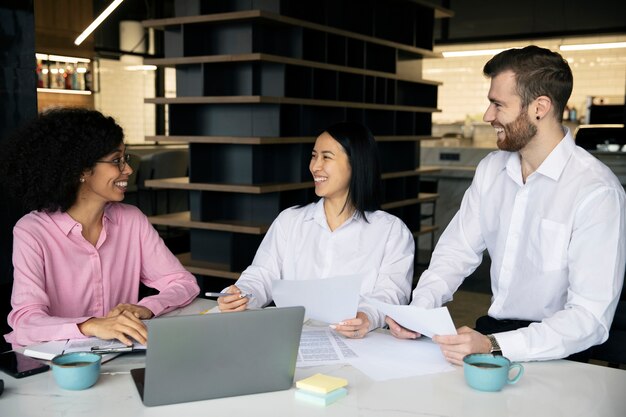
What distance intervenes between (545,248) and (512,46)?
7.88m

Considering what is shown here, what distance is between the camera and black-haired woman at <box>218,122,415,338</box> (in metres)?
2.31

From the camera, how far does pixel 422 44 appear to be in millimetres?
5930

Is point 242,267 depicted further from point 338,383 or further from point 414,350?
point 338,383

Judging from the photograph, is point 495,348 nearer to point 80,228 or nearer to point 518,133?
point 518,133

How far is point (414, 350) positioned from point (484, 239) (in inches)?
27.8

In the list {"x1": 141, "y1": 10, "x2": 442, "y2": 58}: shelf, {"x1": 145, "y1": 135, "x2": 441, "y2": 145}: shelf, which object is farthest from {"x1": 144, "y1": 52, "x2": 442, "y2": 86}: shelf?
{"x1": 145, "y1": 135, "x2": 441, "y2": 145}: shelf

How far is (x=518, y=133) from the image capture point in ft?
6.69

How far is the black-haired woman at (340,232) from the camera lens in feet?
7.59

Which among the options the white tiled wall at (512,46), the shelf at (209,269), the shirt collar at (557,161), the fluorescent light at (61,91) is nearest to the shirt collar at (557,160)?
the shirt collar at (557,161)

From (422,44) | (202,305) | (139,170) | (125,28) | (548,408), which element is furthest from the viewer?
(125,28)

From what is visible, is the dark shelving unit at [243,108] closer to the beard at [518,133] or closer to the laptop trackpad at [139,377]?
the beard at [518,133]

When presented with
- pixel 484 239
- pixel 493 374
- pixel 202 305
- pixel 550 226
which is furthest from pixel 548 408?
pixel 202 305

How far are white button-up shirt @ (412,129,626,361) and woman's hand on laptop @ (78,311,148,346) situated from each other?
2.74 feet

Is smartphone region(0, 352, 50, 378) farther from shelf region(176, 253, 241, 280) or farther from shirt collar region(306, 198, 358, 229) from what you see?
shelf region(176, 253, 241, 280)
